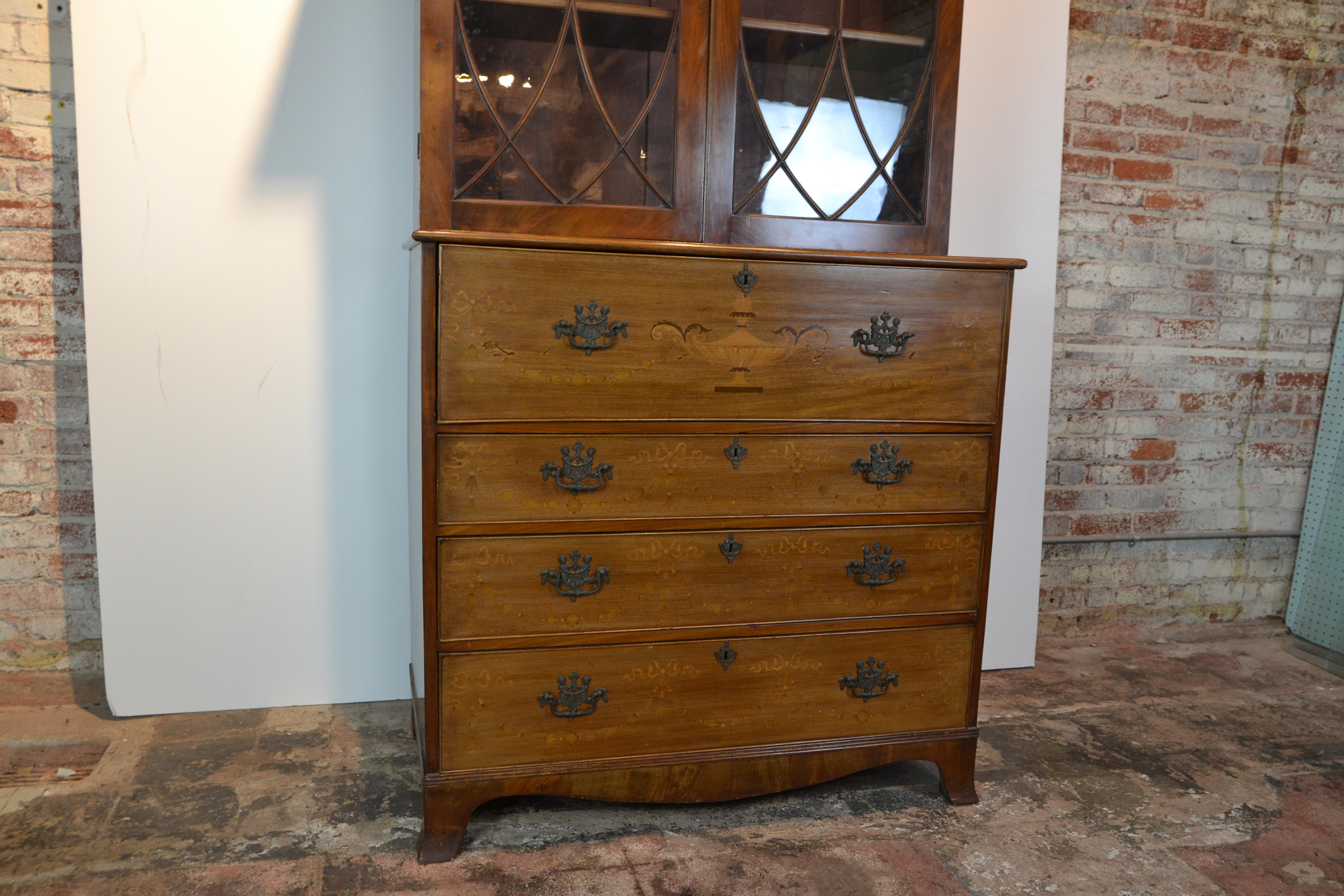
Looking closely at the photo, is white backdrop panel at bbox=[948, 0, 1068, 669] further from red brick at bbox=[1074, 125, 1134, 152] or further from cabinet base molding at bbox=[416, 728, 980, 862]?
cabinet base molding at bbox=[416, 728, 980, 862]

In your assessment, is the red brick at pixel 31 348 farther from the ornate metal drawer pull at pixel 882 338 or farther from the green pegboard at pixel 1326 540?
the green pegboard at pixel 1326 540

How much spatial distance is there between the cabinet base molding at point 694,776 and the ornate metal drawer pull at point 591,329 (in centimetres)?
83

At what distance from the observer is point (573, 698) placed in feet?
5.72

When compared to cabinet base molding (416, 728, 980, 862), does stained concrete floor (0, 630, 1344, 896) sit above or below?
below

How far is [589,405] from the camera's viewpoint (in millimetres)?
1683

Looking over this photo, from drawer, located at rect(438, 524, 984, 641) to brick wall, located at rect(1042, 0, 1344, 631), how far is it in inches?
48.5

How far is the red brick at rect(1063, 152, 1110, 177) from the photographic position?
277cm

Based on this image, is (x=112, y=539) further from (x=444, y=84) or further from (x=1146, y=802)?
(x=1146, y=802)

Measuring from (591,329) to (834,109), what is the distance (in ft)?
2.36

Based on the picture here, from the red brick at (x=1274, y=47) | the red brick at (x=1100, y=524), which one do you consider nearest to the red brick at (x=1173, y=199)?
the red brick at (x=1274, y=47)

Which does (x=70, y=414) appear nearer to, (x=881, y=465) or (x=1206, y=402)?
(x=881, y=465)

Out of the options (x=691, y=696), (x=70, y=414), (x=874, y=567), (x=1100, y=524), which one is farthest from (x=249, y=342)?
(x=1100, y=524)

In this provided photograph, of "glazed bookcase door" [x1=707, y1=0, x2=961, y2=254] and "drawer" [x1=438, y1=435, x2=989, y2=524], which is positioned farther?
"glazed bookcase door" [x1=707, y1=0, x2=961, y2=254]

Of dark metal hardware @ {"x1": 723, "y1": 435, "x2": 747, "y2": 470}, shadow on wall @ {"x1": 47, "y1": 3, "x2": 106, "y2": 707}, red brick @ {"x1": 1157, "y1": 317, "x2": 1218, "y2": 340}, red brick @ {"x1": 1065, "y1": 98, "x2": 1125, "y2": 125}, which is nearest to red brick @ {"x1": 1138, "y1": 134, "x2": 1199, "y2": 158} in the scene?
red brick @ {"x1": 1065, "y1": 98, "x2": 1125, "y2": 125}
